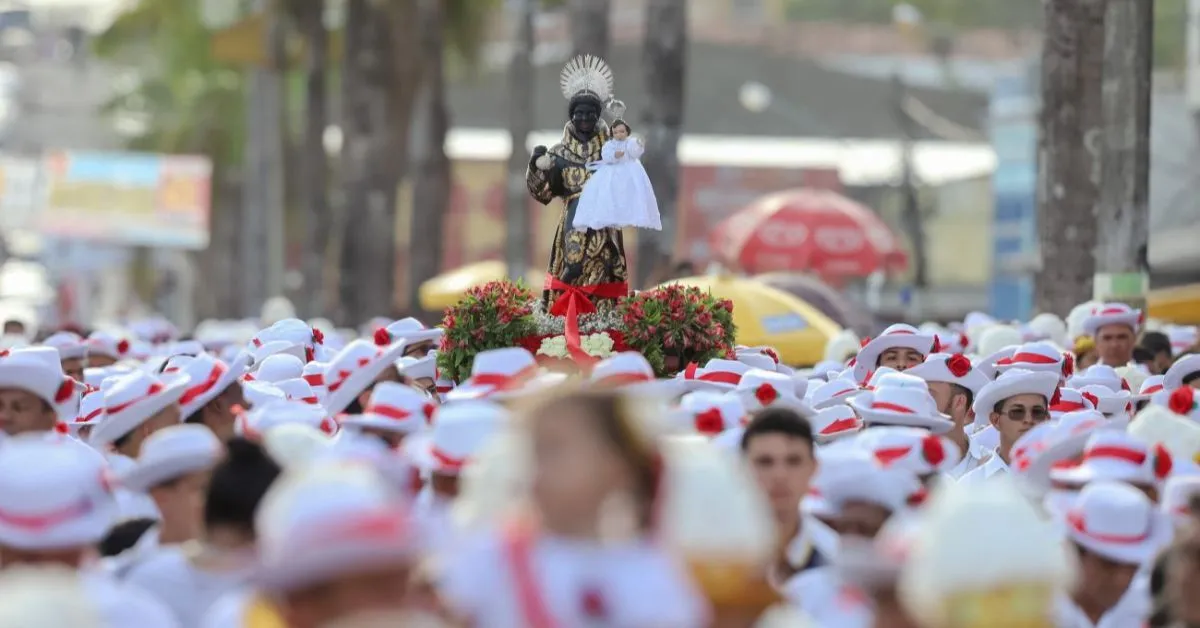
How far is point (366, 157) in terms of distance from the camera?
32.6 m

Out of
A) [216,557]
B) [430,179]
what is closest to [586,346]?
[216,557]

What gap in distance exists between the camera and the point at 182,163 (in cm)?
5269

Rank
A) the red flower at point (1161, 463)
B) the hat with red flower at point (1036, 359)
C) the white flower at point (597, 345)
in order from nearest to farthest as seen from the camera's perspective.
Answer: the red flower at point (1161, 463) < the hat with red flower at point (1036, 359) < the white flower at point (597, 345)

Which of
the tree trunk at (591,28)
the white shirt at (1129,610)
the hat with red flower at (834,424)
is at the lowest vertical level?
the white shirt at (1129,610)

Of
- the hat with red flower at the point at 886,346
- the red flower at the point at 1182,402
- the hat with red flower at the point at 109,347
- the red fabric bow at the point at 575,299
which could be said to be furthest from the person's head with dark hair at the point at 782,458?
the hat with red flower at the point at 109,347

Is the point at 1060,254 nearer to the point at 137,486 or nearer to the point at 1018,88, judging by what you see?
the point at 137,486

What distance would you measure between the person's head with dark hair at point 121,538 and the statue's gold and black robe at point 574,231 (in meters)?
6.14

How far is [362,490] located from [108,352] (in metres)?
12.4

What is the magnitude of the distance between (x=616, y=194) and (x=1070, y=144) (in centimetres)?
691

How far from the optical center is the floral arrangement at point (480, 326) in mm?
13453

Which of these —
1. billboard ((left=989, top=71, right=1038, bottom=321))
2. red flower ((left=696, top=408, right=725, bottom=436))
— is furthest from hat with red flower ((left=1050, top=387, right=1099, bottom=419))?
billboard ((left=989, top=71, right=1038, bottom=321))

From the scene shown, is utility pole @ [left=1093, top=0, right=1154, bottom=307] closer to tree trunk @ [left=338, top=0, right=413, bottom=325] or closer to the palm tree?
tree trunk @ [left=338, top=0, right=413, bottom=325]

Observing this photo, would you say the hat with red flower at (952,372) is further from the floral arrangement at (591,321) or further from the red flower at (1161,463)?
the red flower at (1161,463)

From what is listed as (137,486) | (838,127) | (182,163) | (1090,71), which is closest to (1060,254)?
(1090,71)
